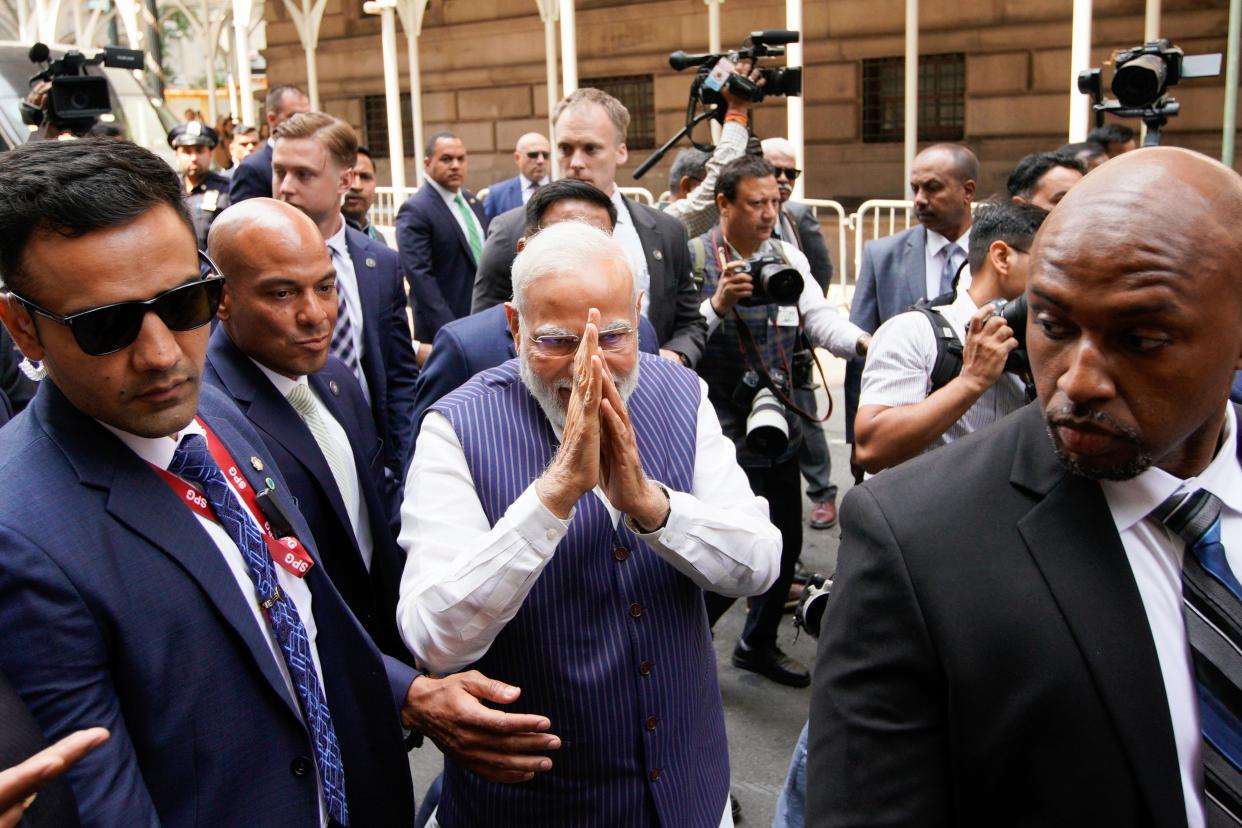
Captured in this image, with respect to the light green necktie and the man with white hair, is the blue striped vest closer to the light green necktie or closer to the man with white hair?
the man with white hair

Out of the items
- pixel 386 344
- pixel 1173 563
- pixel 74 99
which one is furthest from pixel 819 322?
pixel 74 99

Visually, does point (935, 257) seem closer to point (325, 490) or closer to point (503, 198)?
point (325, 490)

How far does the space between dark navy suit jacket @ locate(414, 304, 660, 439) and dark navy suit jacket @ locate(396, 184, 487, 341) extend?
9.74 ft

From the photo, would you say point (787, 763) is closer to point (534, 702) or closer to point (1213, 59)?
point (534, 702)

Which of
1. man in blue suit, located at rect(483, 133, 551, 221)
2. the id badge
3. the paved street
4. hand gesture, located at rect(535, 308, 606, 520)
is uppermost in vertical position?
man in blue suit, located at rect(483, 133, 551, 221)

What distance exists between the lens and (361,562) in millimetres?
2775

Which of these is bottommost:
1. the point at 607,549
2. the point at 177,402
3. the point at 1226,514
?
the point at 607,549

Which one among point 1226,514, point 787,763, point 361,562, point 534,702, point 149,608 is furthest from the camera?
point 787,763

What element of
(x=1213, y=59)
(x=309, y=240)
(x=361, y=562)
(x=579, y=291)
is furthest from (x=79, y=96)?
(x=1213, y=59)

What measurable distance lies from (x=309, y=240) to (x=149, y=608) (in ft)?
5.21

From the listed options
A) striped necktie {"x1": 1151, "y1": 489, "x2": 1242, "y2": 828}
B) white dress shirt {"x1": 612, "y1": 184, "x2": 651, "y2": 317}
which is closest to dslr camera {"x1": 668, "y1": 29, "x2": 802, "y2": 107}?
white dress shirt {"x1": 612, "y1": 184, "x2": 651, "y2": 317}

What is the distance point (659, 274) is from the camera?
4.58m

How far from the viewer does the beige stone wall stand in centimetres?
1523

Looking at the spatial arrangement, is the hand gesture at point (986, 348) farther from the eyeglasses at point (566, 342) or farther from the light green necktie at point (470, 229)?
the light green necktie at point (470, 229)
